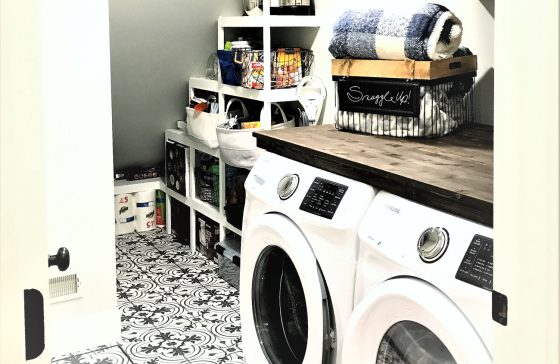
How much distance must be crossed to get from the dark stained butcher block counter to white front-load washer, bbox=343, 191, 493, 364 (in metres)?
0.04

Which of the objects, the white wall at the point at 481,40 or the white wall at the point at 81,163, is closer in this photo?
the white wall at the point at 481,40

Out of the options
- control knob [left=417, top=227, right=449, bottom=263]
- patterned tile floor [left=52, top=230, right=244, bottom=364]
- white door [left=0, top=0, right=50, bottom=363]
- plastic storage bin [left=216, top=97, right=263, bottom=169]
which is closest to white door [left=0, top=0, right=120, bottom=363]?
patterned tile floor [left=52, top=230, right=244, bottom=364]

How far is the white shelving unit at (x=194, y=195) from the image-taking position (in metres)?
3.85

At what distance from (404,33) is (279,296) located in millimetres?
1026

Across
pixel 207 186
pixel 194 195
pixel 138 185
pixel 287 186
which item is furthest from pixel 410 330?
pixel 138 185

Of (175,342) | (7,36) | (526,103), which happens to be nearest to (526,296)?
(526,103)

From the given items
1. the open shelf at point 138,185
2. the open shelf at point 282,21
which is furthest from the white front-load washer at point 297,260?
the open shelf at point 138,185

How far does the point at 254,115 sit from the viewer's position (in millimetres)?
3838

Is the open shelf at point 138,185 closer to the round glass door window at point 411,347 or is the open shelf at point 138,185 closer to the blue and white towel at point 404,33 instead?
the blue and white towel at point 404,33

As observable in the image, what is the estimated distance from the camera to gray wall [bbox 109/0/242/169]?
3.65 metres

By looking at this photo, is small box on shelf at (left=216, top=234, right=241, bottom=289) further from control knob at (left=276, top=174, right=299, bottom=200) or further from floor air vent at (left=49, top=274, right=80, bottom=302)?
control knob at (left=276, top=174, right=299, bottom=200)

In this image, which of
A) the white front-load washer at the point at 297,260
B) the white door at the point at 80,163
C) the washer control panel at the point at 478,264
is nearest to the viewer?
the washer control panel at the point at 478,264

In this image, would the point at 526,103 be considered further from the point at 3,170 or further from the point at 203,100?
the point at 203,100

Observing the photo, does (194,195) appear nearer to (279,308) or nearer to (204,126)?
(204,126)
